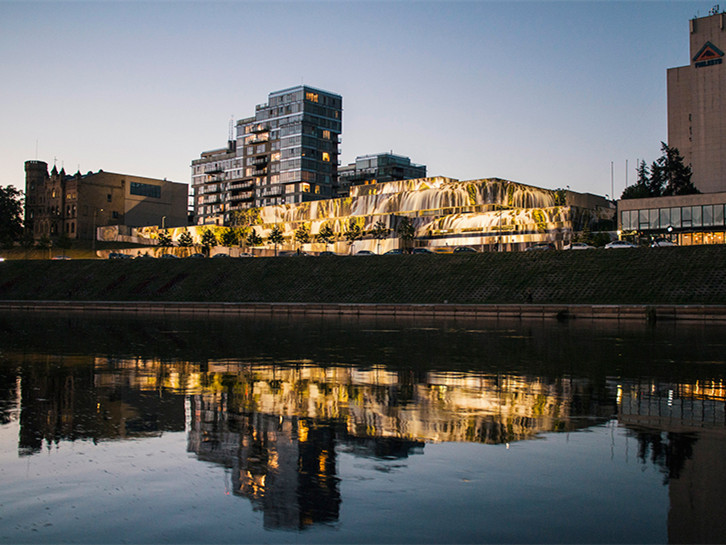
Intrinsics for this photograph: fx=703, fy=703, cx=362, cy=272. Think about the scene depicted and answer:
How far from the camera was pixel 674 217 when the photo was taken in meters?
85.1

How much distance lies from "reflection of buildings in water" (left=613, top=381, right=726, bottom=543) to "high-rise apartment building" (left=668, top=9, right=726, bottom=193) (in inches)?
4126

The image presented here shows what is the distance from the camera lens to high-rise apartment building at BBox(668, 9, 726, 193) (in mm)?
102562

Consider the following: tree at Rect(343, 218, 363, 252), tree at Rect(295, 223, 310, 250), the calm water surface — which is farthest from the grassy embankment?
tree at Rect(295, 223, 310, 250)

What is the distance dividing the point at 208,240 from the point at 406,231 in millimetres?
38541

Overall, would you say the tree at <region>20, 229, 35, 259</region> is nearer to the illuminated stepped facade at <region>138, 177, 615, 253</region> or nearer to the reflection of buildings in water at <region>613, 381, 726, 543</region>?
the illuminated stepped facade at <region>138, 177, 615, 253</region>

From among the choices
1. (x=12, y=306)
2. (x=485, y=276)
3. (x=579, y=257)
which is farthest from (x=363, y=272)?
(x=12, y=306)

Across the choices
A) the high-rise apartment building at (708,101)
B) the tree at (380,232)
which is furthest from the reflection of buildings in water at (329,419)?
the high-rise apartment building at (708,101)

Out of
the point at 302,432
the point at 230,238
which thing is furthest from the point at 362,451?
the point at 230,238

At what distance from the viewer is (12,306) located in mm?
52594

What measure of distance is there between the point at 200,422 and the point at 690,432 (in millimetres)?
6096

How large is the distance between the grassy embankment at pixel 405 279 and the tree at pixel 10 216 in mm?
51369

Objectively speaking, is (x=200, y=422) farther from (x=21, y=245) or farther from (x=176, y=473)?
(x=21, y=245)

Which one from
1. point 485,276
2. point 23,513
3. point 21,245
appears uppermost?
point 21,245

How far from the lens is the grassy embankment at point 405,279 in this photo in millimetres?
47062
